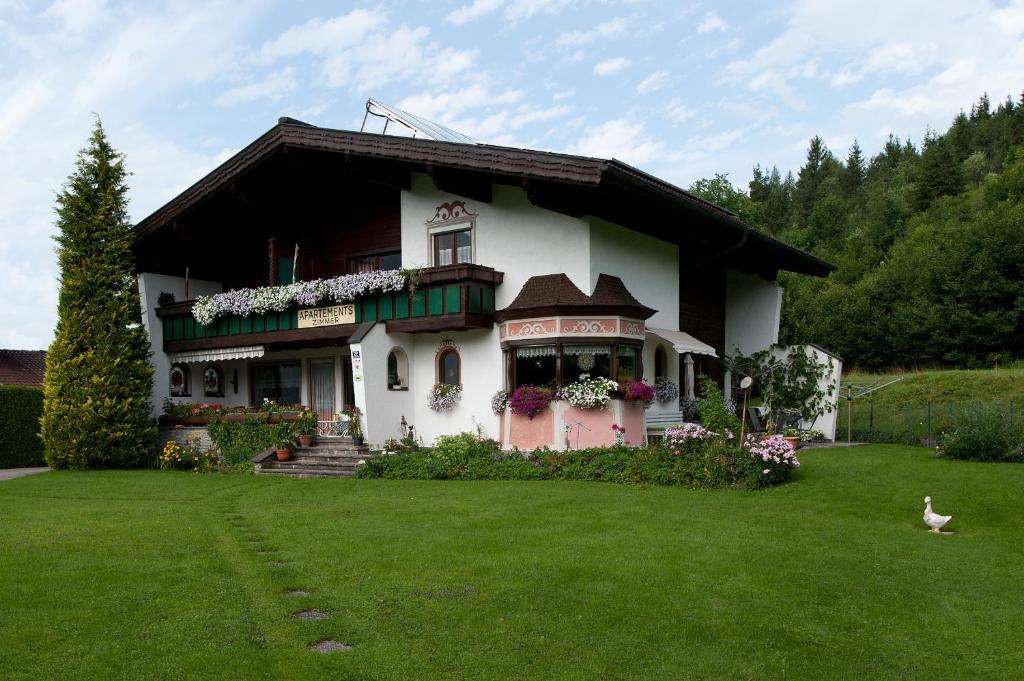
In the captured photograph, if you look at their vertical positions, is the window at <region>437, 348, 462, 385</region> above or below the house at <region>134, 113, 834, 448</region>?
below

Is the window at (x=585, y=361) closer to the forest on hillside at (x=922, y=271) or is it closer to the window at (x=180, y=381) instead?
the forest on hillside at (x=922, y=271)

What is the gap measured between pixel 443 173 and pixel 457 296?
278 centimetres

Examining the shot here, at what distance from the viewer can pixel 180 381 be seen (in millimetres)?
23609

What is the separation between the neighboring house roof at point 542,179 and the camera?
15703mm

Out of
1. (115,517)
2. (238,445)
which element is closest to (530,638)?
(115,517)

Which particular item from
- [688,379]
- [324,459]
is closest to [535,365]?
[688,379]

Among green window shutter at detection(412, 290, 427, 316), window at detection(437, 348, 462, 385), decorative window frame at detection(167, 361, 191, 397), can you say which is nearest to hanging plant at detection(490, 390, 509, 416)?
window at detection(437, 348, 462, 385)

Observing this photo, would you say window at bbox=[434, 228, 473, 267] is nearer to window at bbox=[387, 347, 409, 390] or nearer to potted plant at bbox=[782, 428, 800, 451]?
window at bbox=[387, 347, 409, 390]

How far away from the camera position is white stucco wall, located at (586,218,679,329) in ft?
56.7

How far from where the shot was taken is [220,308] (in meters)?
21.3

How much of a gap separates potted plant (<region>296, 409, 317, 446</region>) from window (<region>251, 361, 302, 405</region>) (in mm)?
3285

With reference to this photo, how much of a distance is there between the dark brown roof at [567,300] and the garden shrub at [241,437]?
6434 mm

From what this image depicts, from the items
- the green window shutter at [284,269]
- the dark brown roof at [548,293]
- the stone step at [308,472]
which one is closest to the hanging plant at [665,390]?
the dark brown roof at [548,293]

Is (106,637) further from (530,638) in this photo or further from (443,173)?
(443,173)
